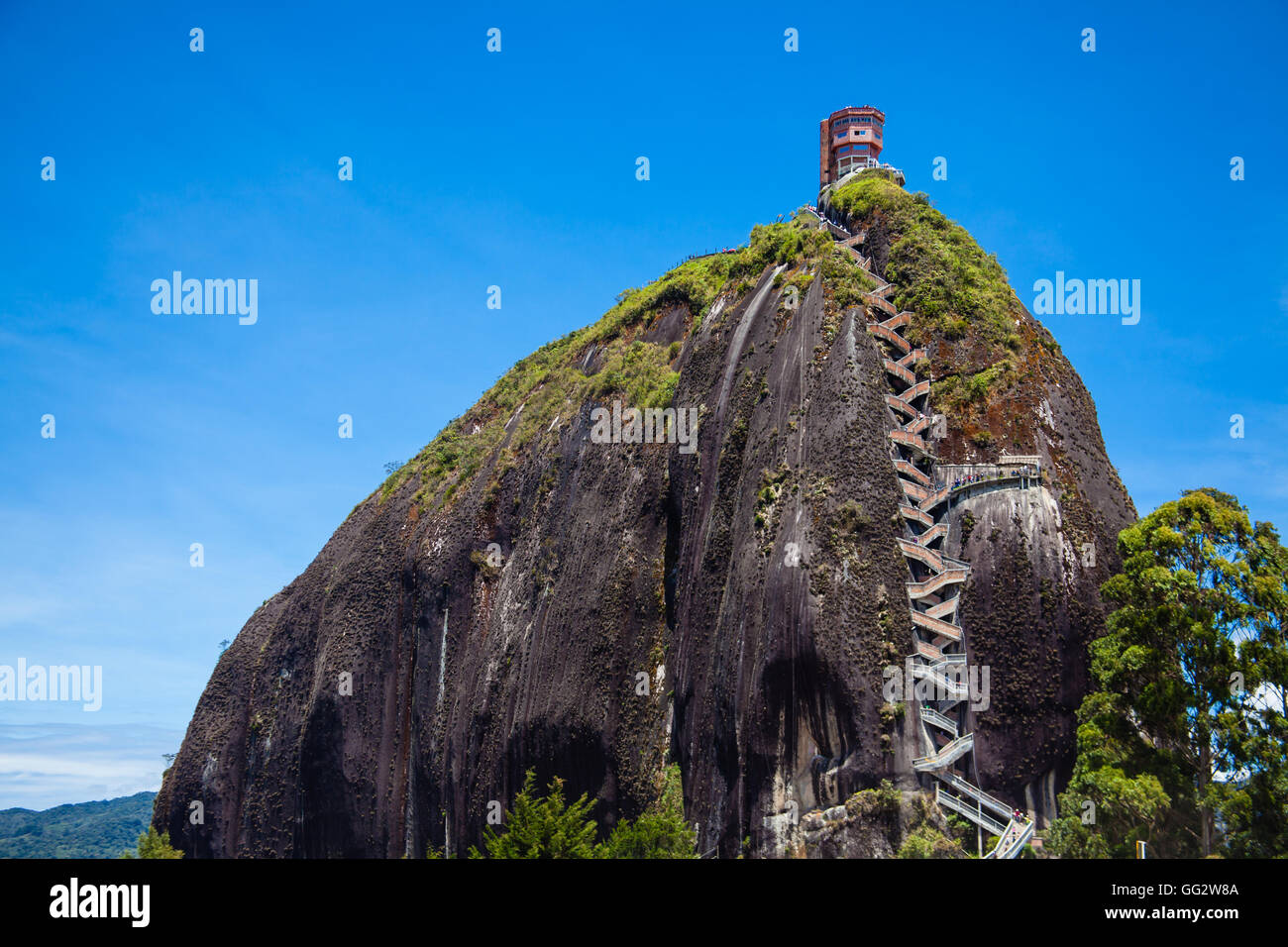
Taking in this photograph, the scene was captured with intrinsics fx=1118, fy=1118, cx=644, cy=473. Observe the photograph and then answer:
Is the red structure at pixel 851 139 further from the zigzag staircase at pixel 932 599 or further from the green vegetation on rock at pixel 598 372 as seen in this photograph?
the zigzag staircase at pixel 932 599

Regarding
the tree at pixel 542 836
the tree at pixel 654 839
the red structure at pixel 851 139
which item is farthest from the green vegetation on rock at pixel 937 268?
the red structure at pixel 851 139

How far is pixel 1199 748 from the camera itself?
31859 millimetres

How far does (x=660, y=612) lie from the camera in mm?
49500

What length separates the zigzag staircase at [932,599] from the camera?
34.2 m

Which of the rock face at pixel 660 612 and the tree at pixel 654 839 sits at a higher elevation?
the rock face at pixel 660 612

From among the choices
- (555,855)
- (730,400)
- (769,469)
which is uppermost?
(730,400)

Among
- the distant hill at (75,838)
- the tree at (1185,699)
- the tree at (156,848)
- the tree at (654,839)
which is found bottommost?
the distant hill at (75,838)

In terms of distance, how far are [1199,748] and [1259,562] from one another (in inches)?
235

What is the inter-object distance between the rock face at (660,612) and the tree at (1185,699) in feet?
8.12

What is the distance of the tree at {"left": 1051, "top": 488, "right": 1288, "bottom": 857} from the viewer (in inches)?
1208

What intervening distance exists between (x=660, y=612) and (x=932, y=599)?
48.4 ft

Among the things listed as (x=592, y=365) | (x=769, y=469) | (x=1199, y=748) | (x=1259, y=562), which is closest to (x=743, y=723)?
(x=769, y=469)

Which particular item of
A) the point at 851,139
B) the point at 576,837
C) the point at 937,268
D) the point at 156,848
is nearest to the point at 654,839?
the point at 576,837
